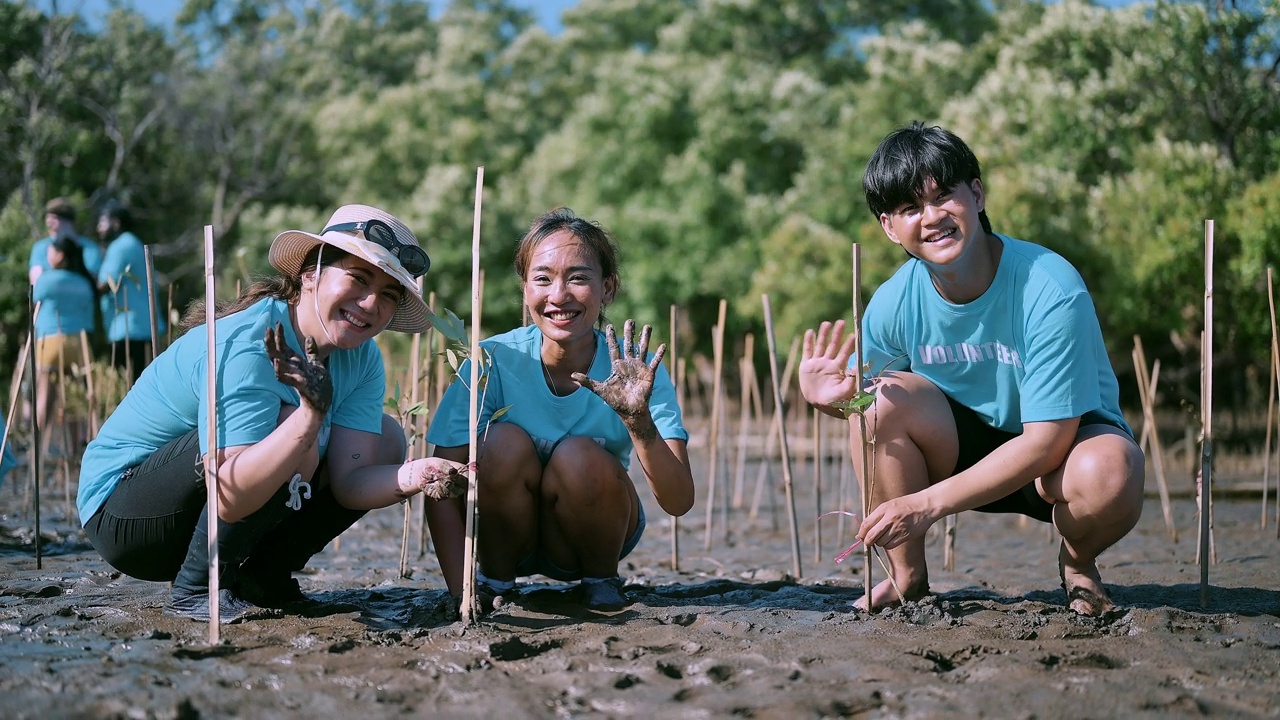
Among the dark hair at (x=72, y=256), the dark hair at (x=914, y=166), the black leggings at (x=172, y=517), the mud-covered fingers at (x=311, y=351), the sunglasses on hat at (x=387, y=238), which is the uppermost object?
the dark hair at (x=72, y=256)

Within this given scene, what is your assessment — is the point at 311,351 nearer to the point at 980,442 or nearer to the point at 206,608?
the point at 206,608

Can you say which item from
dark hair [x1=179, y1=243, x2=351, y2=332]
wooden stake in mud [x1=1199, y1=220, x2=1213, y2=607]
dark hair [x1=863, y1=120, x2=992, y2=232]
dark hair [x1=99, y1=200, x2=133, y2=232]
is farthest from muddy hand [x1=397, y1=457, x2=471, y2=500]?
dark hair [x1=99, y1=200, x2=133, y2=232]

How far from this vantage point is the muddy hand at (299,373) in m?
2.36

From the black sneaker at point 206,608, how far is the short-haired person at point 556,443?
499 mm

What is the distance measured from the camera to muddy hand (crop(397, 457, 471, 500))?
2553 millimetres

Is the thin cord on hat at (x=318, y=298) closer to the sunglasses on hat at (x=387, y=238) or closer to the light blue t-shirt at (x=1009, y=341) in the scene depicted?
the sunglasses on hat at (x=387, y=238)

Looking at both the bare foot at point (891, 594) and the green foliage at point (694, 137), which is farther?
the green foliage at point (694, 137)

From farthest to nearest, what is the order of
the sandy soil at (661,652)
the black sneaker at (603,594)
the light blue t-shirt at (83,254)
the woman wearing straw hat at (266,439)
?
the light blue t-shirt at (83,254) → the black sneaker at (603,594) → the woman wearing straw hat at (266,439) → the sandy soil at (661,652)

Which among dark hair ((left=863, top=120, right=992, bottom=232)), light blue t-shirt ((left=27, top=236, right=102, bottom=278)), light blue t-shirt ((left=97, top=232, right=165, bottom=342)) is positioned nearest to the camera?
dark hair ((left=863, top=120, right=992, bottom=232))

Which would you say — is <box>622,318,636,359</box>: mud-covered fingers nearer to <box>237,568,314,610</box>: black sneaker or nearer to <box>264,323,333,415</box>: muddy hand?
<box>264,323,333,415</box>: muddy hand

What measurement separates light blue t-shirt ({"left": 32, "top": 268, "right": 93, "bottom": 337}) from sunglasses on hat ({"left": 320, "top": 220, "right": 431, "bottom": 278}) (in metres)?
4.40

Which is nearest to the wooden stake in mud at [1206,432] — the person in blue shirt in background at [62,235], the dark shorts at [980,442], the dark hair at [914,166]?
the dark shorts at [980,442]

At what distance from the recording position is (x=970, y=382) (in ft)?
10.0

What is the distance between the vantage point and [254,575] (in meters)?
3.04
